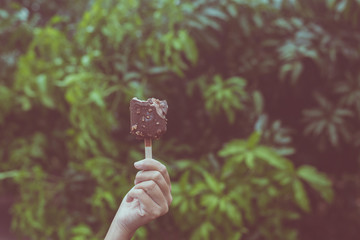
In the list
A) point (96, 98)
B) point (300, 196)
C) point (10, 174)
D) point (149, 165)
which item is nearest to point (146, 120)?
point (149, 165)

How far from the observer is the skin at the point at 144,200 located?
118 centimetres

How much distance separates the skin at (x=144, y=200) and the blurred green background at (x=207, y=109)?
0.89 meters

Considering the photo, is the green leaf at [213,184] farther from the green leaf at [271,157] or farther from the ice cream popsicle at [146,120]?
the ice cream popsicle at [146,120]

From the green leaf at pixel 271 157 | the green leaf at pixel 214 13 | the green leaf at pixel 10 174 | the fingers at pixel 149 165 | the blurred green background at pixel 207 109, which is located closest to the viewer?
the fingers at pixel 149 165

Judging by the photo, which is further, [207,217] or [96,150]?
[96,150]

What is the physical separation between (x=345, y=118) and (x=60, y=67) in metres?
1.51

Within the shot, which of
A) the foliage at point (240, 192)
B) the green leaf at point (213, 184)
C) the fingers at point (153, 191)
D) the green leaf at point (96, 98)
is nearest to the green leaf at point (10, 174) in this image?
the green leaf at point (96, 98)

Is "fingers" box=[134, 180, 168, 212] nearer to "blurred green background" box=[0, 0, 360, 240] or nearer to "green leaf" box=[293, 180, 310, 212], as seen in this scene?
"blurred green background" box=[0, 0, 360, 240]

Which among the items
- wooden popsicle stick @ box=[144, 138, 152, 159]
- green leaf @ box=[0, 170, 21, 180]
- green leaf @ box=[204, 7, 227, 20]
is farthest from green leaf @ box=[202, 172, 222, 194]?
green leaf @ box=[0, 170, 21, 180]

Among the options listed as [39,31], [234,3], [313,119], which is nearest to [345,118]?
[313,119]

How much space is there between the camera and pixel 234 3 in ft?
7.80

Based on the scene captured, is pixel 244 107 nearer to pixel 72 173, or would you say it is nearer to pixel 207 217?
pixel 207 217

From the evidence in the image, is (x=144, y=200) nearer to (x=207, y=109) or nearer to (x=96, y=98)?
(x=96, y=98)

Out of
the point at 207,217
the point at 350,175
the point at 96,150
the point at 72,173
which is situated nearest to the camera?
the point at 207,217
